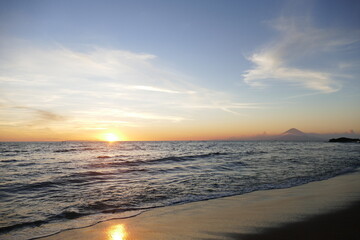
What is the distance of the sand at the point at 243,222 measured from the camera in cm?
489

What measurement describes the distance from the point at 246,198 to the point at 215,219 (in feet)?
10.3

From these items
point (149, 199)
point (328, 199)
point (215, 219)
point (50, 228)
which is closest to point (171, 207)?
point (149, 199)

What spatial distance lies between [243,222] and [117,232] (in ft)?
10.1

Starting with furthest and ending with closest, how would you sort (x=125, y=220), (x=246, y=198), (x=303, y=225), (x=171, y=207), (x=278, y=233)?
1. (x=246, y=198)
2. (x=171, y=207)
3. (x=125, y=220)
4. (x=303, y=225)
5. (x=278, y=233)

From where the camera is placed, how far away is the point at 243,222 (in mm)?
5695

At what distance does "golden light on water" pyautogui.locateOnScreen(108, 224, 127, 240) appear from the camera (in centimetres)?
498

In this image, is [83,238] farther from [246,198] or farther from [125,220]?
[246,198]

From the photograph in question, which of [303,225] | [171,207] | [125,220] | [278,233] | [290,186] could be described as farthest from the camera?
[290,186]

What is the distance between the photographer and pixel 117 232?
531 cm

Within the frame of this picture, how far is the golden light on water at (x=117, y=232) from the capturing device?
16.4 ft

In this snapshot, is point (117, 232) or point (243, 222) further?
point (243, 222)

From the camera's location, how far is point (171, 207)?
25.3ft

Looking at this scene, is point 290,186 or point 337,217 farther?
point 290,186

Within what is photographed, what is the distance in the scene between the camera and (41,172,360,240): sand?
16.0 feet
